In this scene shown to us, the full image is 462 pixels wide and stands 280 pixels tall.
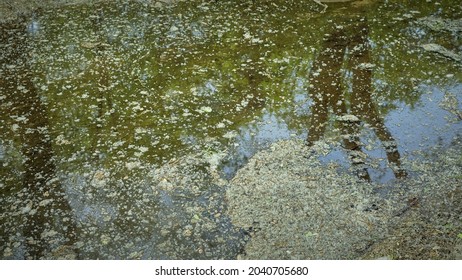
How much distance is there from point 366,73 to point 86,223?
278cm

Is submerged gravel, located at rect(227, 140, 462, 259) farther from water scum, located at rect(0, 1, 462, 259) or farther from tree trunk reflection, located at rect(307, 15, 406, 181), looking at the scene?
tree trunk reflection, located at rect(307, 15, 406, 181)

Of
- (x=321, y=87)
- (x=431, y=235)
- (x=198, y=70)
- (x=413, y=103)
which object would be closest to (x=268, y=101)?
(x=321, y=87)

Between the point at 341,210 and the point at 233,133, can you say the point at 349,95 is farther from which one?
the point at 341,210

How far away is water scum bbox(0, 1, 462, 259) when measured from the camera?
247 centimetres

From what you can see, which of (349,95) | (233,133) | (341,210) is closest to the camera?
(341,210)

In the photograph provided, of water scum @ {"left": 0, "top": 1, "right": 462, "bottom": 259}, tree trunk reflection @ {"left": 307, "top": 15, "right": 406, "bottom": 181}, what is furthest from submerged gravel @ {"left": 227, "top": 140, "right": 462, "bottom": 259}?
tree trunk reflection @ {"left": 307, "top": 15, "right": 406, "bottom": 181}

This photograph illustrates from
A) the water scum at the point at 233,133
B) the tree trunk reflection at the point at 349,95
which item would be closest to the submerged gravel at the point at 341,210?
the water scum at the point at 233,133

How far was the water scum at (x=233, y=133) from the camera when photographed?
2475 millimetres

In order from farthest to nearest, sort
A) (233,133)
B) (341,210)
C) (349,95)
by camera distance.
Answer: (349,95) → (233,133) → (341,210)

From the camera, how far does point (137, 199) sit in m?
2.76

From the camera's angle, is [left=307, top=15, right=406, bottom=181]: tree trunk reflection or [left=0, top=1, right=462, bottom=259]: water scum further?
[left=307, top=15, right=406, bottom=181]: tree trunk reflection

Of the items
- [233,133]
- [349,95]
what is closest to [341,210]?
[233,133]

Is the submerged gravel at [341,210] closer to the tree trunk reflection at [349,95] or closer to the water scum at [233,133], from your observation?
the water scum at [233,133]

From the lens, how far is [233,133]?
10.8 ft
